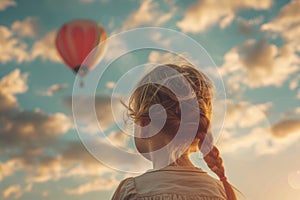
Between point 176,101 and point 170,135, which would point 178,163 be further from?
point 176,101

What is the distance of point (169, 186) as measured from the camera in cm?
399

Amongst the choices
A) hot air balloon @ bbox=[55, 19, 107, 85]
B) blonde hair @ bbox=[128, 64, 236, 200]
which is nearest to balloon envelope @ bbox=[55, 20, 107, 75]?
hot air balloon @ bbox=[55, 19, 107, 85]

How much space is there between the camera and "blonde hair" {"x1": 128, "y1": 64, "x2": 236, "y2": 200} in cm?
411

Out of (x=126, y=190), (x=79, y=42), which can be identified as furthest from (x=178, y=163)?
(x=79, y=42)

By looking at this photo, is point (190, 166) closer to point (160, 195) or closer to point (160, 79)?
point (160, 195)

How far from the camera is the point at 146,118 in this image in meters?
4.08

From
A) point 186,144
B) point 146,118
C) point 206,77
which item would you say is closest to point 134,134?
point 146,118

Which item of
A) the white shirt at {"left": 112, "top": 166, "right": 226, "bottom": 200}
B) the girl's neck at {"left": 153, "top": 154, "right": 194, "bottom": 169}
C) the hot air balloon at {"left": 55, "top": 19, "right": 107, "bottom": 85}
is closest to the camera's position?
the white shirt at {"left": 112, "top": 166, "right": 226, "bottom": 200}

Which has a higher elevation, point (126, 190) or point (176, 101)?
point (176, 101)

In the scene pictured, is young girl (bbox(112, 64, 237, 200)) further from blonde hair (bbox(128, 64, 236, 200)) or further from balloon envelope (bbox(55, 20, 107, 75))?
balloon envelope (bbox(55, 20, 107, 75))

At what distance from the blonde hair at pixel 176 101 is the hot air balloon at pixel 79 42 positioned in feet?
76.4

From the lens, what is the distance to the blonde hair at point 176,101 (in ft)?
13.5

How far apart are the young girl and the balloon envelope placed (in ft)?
80.1

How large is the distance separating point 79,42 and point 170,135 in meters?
25.1
